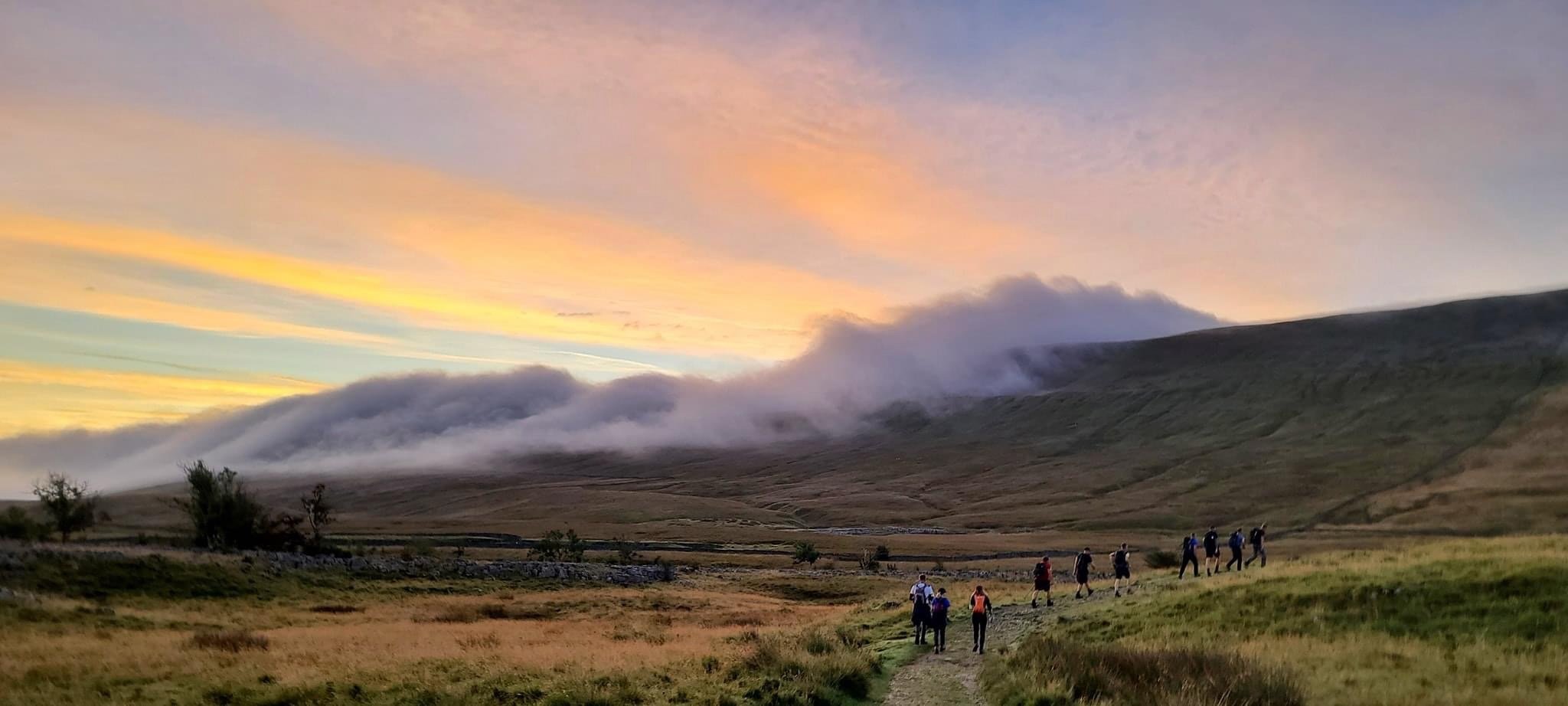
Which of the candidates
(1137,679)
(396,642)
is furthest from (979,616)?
(396,642)

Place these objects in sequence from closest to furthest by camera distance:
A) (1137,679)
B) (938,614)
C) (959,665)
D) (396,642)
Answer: (1137,679)
(959,665)
(938,614)
(396,642)

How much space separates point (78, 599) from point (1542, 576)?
48.7m

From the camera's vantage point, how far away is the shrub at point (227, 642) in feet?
73.0

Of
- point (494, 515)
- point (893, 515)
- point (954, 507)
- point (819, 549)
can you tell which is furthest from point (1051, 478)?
point (494, 515)

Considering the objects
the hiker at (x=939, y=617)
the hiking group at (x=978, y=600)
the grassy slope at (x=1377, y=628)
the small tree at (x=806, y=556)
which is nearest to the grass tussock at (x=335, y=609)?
the hiking group at (x=978, y=600)

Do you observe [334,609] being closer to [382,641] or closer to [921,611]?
[382,641]

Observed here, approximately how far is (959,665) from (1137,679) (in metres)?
6.00

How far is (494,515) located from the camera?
195m

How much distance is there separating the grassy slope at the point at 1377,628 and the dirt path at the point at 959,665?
0.72m

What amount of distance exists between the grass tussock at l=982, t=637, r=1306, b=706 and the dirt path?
2.32 ft

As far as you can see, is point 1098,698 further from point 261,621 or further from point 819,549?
point 819,549

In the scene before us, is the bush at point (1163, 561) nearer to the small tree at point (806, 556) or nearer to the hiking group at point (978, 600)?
the hiking group at point (978, 600)

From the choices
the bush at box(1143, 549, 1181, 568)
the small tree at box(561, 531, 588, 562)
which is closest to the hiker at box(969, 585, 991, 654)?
the bush at box(1143, 549, 1181, 568)

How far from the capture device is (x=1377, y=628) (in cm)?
2153
